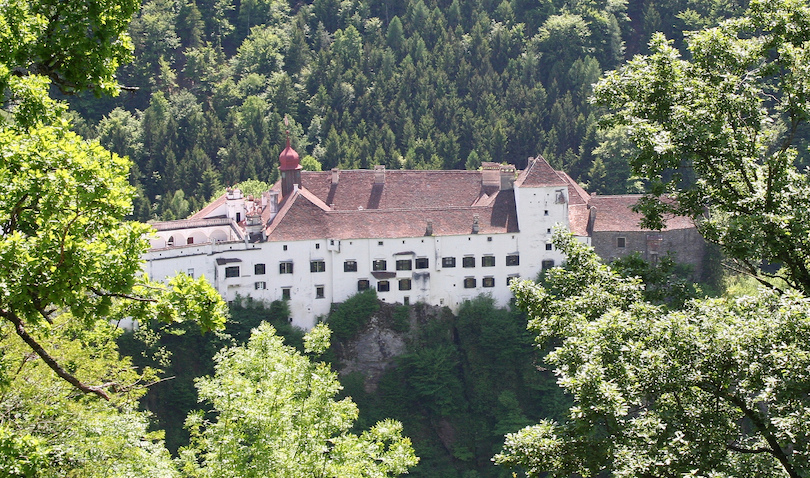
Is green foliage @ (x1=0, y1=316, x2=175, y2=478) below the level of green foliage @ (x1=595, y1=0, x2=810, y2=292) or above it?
below

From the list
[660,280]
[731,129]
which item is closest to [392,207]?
[660,280]

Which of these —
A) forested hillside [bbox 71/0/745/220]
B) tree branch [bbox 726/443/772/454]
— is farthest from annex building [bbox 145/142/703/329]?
tree branch [bbox 726/443/772/454]

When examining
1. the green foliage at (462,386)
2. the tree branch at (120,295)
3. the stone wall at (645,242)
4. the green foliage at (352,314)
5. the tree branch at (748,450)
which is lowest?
the green foliage at (462,386)

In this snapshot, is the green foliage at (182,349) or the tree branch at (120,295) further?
the green foliage at (182,349)

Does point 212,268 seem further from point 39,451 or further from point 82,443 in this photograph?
point 39,451

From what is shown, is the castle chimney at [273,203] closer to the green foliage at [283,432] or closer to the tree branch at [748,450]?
the green foliage at [283,432]

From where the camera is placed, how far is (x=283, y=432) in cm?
2734

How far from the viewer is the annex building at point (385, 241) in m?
65.4

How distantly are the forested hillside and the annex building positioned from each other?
22.0 meters

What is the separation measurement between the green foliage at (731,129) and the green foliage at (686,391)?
1.26 m

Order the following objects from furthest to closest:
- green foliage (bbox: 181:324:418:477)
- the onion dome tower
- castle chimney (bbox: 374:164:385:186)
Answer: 1. castle chimney (bbox: 374:164:385:186)
2. the onion dome tower
3. green foliage (bbox: 181:324:418:477)

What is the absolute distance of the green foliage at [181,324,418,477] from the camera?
2595 centimetres

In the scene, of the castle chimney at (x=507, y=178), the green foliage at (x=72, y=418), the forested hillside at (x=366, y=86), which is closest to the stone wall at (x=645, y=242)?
the castle chimney at (x=507, y=178)

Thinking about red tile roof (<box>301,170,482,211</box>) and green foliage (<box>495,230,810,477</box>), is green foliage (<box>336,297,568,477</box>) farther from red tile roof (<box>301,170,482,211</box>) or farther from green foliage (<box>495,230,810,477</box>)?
green foliage (<box>495,230,810,477</box>)
